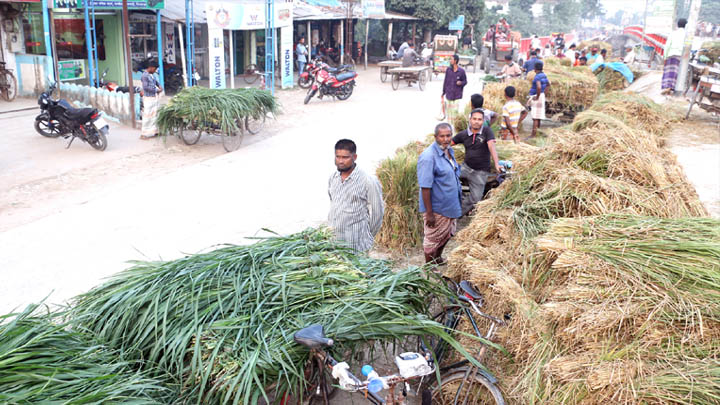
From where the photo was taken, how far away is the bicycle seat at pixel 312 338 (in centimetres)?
243

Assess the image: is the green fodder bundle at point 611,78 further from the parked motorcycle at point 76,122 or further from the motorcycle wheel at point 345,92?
the parked motorcycle at point 76,122

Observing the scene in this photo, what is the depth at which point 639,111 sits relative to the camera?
8.81m

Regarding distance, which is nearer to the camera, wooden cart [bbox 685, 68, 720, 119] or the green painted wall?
wooden cart [bbox 685, 68, 720, 119]

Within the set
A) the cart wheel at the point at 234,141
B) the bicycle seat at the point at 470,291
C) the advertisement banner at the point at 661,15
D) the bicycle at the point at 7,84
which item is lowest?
the cart wheel at the point at 234,141

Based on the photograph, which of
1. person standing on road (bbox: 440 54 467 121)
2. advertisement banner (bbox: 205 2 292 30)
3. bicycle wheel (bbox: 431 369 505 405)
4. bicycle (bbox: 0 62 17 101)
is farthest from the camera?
bicycle (bbox: 0 62 17 101)

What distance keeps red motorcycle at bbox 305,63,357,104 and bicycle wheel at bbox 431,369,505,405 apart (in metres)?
13.0

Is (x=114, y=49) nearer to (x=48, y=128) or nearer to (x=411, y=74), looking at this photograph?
(x=48, y=128)

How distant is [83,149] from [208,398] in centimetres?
893

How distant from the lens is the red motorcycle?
15.7 meters

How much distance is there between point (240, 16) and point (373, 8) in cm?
1069

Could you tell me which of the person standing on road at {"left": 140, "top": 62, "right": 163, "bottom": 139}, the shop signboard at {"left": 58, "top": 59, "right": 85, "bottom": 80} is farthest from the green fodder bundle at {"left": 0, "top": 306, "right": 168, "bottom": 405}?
the shop signboard at {"left": 58, "top": 59, "right": 85, "bottom": 80}

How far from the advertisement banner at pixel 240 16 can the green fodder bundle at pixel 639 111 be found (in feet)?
29.6

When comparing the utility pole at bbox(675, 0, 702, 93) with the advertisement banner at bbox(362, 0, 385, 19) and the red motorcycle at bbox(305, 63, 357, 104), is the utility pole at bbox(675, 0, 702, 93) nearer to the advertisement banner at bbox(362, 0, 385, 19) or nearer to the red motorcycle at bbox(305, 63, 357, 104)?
the red motorcycle at bbox(305, 63, 357, 104)

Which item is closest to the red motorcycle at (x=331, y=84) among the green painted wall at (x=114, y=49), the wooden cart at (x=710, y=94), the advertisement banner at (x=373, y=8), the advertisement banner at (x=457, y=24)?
the green painted wall at (x=114, y=49)
